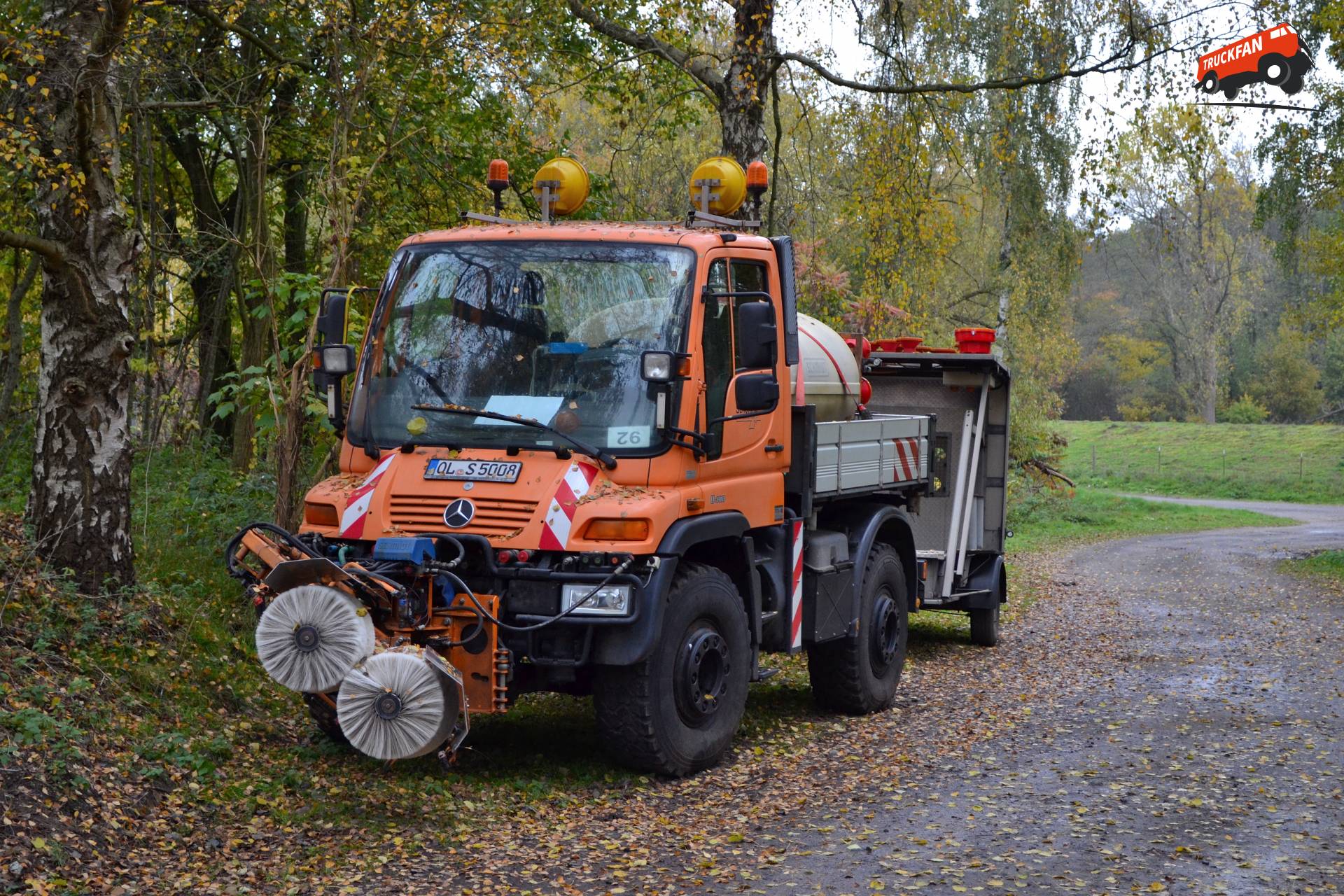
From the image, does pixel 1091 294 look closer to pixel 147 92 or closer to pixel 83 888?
pixel 147 92

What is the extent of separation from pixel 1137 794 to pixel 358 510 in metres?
4.15

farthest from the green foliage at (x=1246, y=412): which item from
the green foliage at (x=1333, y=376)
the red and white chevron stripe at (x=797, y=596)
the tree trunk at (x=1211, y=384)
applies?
the red and white chevron stripe at (x=797, y=596)

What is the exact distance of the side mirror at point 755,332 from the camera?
6.80 m

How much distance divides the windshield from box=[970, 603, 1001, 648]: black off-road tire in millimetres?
6452

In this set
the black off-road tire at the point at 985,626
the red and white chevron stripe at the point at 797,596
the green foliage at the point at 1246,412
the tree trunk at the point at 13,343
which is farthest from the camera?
the green foliage at the point at 1246,412

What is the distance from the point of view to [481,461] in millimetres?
6738

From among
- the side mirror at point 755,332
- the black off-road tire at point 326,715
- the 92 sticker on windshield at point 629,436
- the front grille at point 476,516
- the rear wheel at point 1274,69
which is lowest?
the black off-road tire at point 326,715

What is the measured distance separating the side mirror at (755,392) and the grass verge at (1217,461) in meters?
35.7

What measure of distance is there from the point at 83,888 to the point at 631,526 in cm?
277

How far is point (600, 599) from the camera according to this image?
6.41 meters

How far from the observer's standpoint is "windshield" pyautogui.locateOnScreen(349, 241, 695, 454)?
6871 mm

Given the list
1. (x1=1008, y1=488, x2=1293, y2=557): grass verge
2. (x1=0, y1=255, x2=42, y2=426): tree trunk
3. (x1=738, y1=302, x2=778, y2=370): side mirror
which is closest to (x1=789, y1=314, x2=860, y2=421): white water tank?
(x1=738, y1=302, x2=778, y2=370): side mirror

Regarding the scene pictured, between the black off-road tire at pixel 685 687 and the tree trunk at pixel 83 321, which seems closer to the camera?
the black off-road tire at pixel 685 687

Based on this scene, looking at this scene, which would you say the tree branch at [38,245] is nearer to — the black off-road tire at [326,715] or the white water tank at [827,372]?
the black off-road tire at [326,715]
